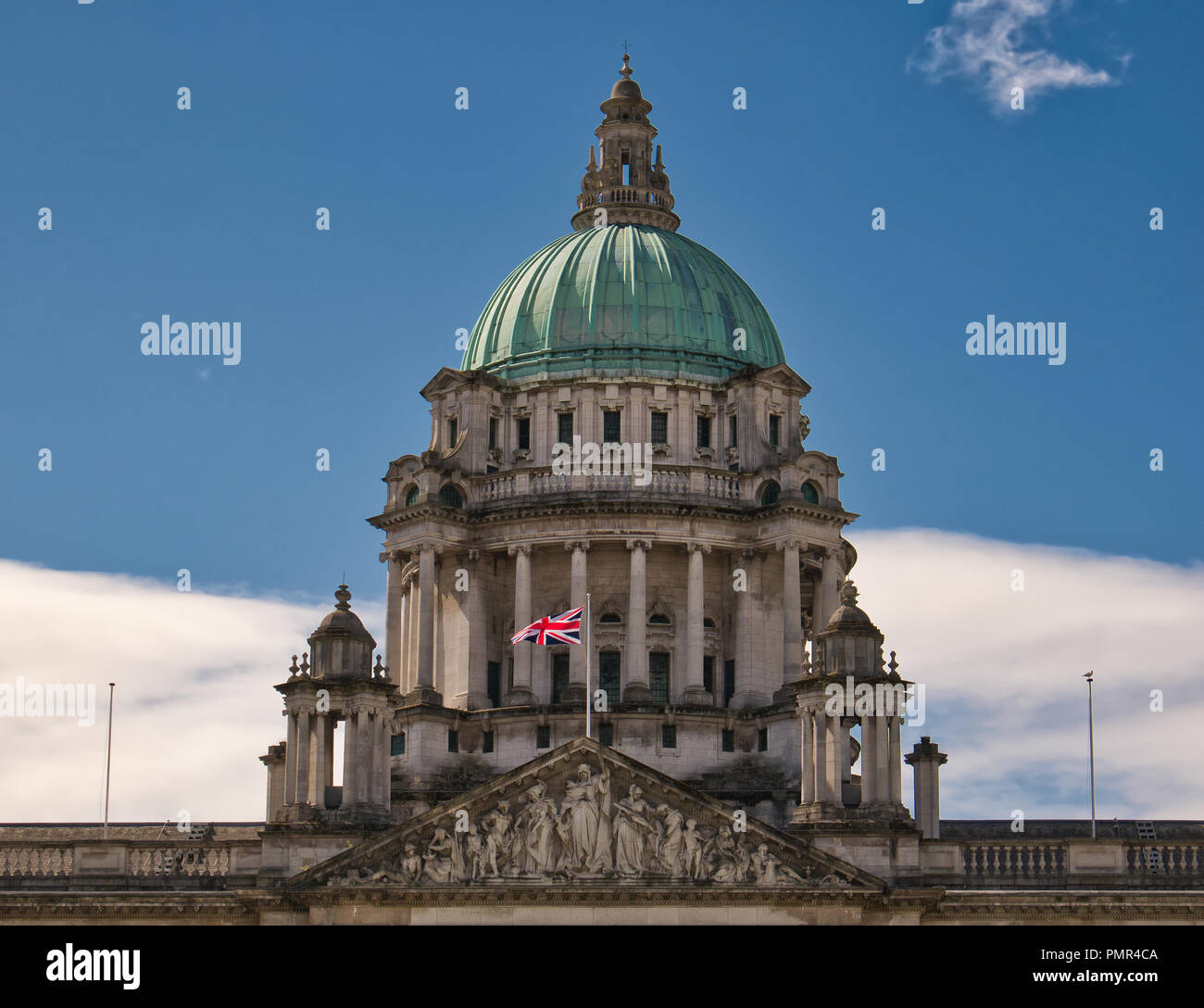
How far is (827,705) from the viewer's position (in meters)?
65.6

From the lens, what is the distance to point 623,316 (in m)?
82.6

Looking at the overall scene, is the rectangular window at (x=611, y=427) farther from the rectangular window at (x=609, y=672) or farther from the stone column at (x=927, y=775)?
the stone column at (x=927, y=775)

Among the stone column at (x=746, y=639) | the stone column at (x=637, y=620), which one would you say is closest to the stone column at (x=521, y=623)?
the stone column at (x=637, y=620)

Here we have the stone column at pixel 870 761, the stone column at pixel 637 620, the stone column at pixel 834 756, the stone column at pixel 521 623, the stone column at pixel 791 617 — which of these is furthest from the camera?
the stone column at pixel 521 623

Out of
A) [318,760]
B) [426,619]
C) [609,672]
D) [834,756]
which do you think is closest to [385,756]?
[318,760]

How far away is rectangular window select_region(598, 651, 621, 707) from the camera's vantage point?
258 feet

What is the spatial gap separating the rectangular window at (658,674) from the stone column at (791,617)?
12.1 ft

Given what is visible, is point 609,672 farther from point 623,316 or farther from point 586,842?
point 586,842

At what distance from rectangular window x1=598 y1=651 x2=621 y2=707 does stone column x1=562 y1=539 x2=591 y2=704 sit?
106 centimetres

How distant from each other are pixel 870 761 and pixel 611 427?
1973 centimetres

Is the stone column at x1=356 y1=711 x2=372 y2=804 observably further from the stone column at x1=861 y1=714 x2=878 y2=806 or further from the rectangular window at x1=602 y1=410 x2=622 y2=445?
the rectangular window at x1=602 y1=410 x2=622 y2=445

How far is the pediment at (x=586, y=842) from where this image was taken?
206 ft
